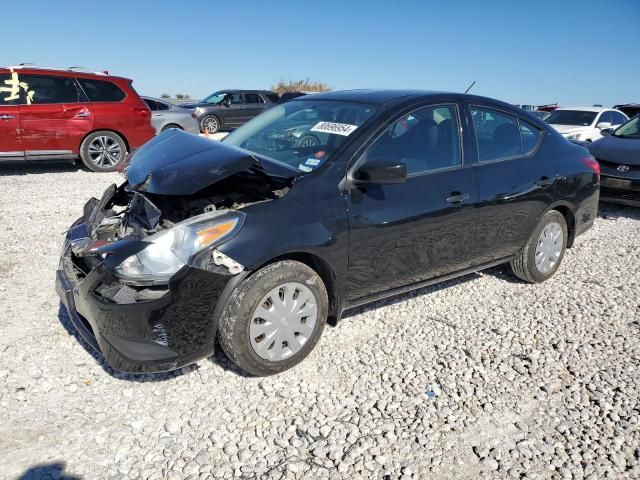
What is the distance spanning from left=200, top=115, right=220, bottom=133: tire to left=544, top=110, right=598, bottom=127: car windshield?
10.9 metres

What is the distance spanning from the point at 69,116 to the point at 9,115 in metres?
0.88

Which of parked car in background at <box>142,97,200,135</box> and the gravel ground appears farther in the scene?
parked car in background at <box>142,97,200,135</box>

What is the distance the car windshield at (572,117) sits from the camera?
12.1 m

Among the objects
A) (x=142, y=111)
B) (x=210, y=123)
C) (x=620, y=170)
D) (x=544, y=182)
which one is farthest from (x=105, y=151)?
(x=210, y=123)

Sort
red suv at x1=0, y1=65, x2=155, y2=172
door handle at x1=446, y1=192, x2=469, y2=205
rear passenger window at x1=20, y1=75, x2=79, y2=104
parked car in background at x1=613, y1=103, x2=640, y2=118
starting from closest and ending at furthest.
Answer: door handle at x1=446, y1=192, x2=469, y2=205
red suv at x1=0, y1=65, x2=155, y2=172
rear passenger window at x1=20, y1=75, x2=79, y2=104
parked car in background at x1=613, y1=103, x2=640, y2=118

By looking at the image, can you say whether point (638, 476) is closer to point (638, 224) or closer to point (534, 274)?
point (534, 274)

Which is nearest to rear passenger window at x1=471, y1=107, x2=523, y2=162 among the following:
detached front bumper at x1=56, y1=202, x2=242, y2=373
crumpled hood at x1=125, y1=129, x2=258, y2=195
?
crumpled hood at x1=125, y1=129, x2=258, y2=195

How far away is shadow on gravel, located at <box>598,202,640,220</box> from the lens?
724 cm

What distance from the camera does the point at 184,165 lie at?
2871 mm

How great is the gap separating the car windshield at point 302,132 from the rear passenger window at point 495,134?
3.13 feet

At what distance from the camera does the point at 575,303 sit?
4184mm

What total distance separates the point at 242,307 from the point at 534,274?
2.91 metres

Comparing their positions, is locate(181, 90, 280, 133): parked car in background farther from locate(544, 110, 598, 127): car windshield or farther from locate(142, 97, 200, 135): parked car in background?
locate(544, 110, 598, 127): car windshield

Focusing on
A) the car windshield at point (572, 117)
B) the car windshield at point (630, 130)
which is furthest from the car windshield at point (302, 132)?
the car windshield at point (572, 117)
